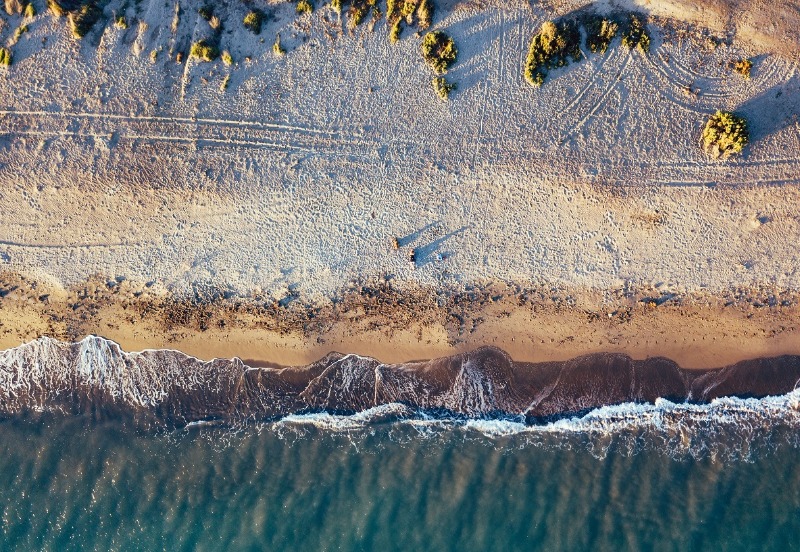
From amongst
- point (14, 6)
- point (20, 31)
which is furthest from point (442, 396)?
point (14, 6)

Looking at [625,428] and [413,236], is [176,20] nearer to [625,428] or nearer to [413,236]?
[413,236]

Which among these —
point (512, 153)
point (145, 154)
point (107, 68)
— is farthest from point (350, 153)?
point (107, 68)

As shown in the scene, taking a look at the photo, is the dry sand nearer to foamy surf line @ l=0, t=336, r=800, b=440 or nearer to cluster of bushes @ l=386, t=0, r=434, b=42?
cluster of bushes @ l=386, t=0, r=434, b=42

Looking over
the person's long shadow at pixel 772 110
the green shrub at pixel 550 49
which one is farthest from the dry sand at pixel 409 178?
the green shrub at pixel 550 49

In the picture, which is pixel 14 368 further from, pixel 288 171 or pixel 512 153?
pixel 512 153

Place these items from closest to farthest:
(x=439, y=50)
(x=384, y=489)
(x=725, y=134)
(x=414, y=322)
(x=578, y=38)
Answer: (x=725, y=134)
(x=578, y=38)
(x=439, y=50)
(x=414, y=322)
(x=384, y=489)

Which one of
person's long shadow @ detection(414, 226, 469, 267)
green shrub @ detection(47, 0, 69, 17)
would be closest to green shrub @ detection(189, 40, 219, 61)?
green shrub @ detection(47, 0, 69, 17)

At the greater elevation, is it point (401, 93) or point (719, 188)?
point (401, 93)
